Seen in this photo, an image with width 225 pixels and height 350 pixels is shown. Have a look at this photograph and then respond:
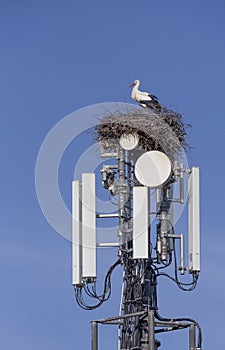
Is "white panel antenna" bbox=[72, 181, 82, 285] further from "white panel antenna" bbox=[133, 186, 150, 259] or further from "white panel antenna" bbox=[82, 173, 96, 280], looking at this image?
"white panel antenna" bbox=[133, 186, 150, 259]

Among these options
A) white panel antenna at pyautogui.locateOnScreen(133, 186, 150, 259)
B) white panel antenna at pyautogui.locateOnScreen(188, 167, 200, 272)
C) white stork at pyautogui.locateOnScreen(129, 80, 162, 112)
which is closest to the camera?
white panel antenna at pyautogui.locateOnScreen(133, 186, 150, 259)

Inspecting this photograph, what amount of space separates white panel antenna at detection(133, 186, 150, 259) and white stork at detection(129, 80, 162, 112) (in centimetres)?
237

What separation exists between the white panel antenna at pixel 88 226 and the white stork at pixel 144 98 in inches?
83.4

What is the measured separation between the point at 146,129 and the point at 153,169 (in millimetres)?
869

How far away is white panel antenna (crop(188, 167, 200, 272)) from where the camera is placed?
2506cm

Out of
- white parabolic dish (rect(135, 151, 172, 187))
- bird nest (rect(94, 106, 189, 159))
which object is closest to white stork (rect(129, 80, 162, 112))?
bird nest (rect(94, 106, 189, 159))

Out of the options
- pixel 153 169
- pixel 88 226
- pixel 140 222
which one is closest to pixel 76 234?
pixel 88 226

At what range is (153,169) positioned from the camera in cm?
2530

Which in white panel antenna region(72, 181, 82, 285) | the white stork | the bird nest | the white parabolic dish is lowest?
white panel antenna region(72, 181, 82, 285)

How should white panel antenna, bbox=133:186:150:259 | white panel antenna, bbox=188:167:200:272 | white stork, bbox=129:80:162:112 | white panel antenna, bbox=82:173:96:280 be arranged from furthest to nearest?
white stork, bbox=129:80:162:112, white panel antenna, bbox=82:173:96:280, white panel antenna, bbox=188:167:200:272, white panel antenna, bbox=133:186:150:259

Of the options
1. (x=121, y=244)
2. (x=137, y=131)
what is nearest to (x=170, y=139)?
(x=137, y=131)

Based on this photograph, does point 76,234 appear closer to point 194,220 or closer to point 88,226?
point 88,226

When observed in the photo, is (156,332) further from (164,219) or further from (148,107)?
(148,107)

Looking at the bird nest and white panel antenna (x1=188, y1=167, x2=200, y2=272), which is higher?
the bird nest
